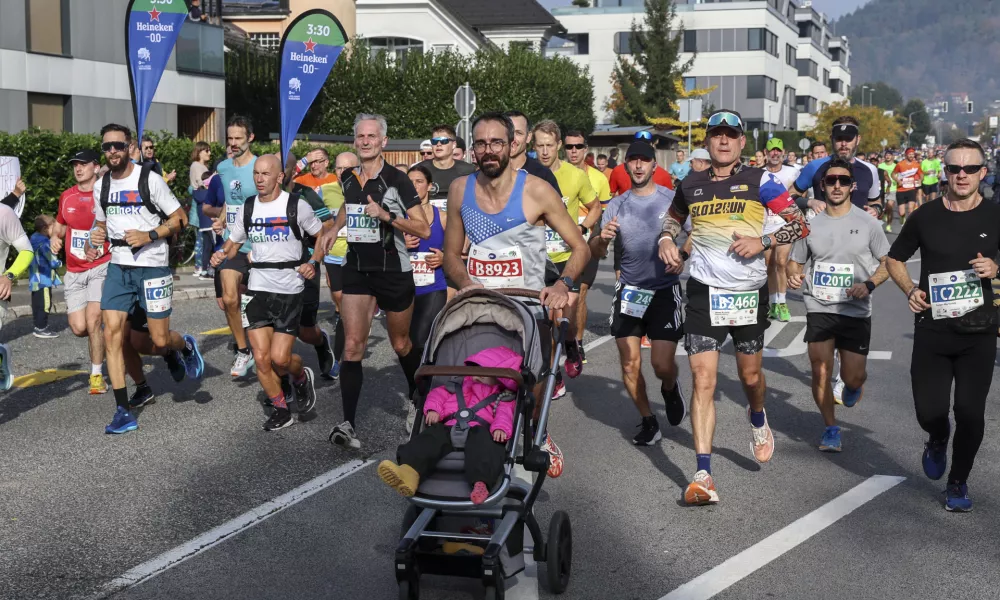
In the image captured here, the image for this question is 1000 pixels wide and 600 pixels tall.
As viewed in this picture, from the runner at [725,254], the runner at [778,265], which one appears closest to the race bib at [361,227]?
the runner at [725,254]

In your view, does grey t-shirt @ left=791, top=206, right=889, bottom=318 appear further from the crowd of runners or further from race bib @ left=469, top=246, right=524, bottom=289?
race bib @ left=469, top=246, right=524, bottom=289

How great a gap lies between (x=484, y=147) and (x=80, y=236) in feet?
15.8

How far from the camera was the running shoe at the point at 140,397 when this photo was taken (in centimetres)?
966

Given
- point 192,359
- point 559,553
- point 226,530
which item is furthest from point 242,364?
point 559,553

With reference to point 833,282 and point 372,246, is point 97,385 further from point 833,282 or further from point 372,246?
point 833,282

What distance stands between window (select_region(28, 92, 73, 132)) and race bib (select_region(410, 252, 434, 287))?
20.2m

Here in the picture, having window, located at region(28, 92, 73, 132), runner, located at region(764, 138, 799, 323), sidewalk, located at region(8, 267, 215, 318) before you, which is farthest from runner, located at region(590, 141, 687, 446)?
window, located at region(28, 92, 73, 132)

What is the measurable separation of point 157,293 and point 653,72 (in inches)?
3092

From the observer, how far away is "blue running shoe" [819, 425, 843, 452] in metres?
8.21

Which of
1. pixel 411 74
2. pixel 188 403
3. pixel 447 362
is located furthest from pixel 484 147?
pixel 411 74

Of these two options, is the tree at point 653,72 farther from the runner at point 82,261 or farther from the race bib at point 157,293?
the race bib at point 157,293

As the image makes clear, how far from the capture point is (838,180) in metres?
8.49

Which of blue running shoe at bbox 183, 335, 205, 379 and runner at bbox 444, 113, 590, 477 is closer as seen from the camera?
Result: runner at bbox 444, 113, 590, 477

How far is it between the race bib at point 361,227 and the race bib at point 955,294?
357 cm
